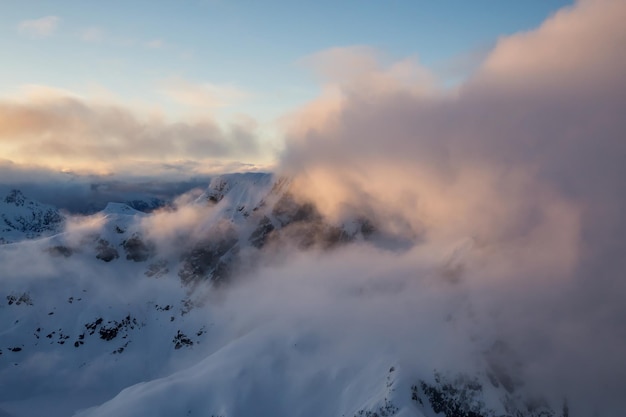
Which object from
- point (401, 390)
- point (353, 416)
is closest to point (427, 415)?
point (401, 390)

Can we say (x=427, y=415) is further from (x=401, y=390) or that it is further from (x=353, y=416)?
(x=353, y=416)

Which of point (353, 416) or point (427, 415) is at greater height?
point (353, 416)

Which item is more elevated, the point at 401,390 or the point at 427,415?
the point at 401,390
